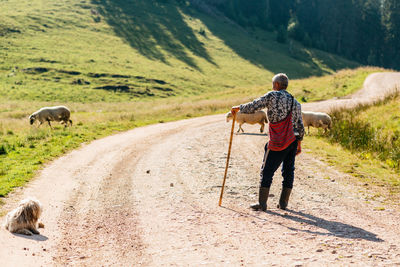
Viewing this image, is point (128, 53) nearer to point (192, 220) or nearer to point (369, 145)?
point (369, 145)

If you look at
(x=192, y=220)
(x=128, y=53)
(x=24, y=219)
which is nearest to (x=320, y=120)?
Answer: (x=192, y=220)

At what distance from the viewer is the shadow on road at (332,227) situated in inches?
255

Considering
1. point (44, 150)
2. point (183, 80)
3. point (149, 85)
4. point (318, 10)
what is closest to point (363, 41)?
point (318, 10)

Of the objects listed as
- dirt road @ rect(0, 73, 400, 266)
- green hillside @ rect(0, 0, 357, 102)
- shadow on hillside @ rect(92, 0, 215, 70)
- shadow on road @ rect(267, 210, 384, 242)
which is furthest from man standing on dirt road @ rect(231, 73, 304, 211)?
shadow on hillside @ rect(92, 0, 215, 70)

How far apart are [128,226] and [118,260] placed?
152 centimetres

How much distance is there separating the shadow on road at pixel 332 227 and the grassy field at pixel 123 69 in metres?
7.04

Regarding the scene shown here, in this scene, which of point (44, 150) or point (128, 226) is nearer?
point (128, 226)

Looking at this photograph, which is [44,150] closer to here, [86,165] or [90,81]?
[86,165]

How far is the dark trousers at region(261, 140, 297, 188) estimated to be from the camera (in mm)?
7676

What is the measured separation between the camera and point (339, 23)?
13775 cm

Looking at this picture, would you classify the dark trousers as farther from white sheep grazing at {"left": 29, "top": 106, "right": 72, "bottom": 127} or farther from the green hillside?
the green hillside

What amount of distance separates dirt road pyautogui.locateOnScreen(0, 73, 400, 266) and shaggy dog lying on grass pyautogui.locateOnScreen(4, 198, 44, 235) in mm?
181

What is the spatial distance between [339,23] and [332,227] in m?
145

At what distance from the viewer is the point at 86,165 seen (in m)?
13.3
